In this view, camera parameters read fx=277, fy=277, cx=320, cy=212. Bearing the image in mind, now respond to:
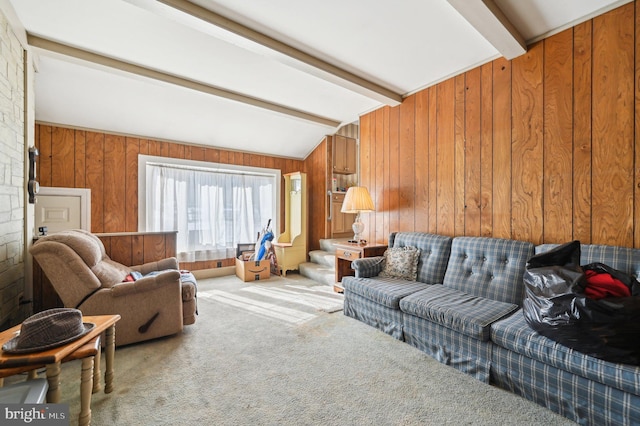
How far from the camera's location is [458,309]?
2053 millimetres

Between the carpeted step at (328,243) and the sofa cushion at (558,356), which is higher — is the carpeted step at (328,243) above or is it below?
above

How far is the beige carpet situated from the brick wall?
2.62ft

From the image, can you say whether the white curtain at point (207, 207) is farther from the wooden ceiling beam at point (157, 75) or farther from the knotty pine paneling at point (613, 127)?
the knotty pine paneling at point (613, 127)

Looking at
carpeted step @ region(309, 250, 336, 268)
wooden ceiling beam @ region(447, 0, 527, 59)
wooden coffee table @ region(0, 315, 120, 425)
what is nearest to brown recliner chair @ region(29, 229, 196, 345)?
wooden coffee table @ region(0, 315, 120, 425)

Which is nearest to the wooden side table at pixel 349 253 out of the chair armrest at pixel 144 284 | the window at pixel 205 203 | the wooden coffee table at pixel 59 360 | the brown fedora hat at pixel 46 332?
the chair armrest at pixel 144 284

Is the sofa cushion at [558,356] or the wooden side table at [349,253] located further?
the wooden side table at [349,253]

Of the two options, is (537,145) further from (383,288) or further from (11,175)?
(11,175)

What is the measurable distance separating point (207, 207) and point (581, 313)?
4.71 meters

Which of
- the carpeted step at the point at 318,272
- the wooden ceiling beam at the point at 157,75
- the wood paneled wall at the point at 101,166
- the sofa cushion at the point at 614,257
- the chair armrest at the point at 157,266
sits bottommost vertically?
the carpeted step at the point at 318,272

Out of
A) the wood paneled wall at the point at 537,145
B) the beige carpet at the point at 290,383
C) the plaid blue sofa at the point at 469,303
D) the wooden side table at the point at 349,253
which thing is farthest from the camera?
the wooden side table at the point at 349,253

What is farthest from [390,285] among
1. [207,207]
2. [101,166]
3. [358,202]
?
[101,166]

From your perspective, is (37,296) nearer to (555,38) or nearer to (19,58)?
(19,58)

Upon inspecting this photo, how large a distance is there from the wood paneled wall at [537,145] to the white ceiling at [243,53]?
207mm

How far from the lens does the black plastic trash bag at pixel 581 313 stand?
136cm
